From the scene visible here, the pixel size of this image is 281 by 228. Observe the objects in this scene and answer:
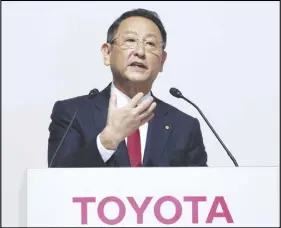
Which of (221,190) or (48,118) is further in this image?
(48,118)

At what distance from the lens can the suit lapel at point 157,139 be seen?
6.98ft

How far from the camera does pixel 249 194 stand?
1661 millimetres

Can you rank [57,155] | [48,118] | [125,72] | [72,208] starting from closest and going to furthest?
[72,208], [57,155], [125,72], [48,118]

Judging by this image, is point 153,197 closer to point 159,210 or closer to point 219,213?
point 159,210

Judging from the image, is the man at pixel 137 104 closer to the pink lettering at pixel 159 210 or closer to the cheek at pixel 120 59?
the cheek at pixel 120 59

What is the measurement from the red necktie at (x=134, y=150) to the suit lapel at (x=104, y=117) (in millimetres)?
19

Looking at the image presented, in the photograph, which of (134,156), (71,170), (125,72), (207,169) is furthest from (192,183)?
(125,72)

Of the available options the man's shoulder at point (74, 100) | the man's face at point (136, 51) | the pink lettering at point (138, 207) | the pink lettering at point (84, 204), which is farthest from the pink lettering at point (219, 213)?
the man's shoulder at point (74, 100)

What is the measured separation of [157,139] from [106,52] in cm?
36

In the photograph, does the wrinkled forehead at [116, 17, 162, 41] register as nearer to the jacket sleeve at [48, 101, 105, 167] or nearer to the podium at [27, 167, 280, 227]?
the jacket sleeve at [48, 101, 105, 167]

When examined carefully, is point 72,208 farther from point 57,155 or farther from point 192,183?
point 57,155

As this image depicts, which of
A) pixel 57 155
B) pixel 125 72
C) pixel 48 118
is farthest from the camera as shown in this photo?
pixel 48 118

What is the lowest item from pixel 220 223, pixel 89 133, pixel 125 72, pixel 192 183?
pixel 220 223

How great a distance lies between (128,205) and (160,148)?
55cm
